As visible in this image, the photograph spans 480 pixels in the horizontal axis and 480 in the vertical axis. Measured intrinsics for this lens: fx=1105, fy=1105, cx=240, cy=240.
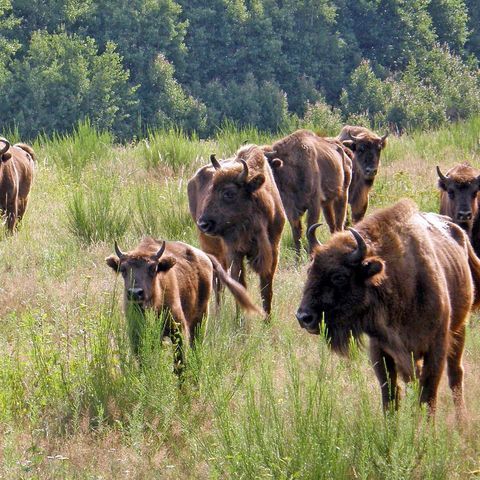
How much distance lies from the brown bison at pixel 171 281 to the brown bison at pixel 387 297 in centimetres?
147

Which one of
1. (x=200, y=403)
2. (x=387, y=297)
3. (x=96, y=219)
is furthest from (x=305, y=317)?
(x=96, y=219)

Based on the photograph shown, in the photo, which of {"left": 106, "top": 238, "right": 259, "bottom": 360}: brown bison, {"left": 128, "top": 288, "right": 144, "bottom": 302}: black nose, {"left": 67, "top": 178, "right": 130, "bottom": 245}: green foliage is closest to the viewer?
{"left": 128, "top": 288, "right": 144, "bottom": 302}: black nose

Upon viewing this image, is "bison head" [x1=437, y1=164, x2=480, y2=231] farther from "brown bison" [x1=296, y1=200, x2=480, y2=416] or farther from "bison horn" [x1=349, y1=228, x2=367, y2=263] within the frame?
"bison horn" [x1=349, y1=228, x2=367, y2=263]

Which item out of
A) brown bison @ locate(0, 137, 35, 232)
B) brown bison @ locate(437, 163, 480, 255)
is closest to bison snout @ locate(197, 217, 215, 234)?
brown bison @ locate(437, 163, 480, 255)

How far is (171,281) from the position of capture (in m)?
8.07

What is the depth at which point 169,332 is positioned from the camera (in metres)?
7.85

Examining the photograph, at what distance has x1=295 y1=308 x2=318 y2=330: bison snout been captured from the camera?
6195mm

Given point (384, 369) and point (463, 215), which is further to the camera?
point (463, 215)

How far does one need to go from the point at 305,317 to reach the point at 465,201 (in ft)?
15.5

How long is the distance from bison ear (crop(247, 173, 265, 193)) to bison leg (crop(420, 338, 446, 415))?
3792 millimetres

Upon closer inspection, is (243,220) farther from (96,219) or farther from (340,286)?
(340,286)

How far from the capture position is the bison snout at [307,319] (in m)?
6.20

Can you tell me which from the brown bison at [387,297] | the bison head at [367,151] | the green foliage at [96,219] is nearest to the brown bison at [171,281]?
the brown bison at [387,297]

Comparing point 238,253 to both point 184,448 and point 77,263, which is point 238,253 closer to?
point 77,263
